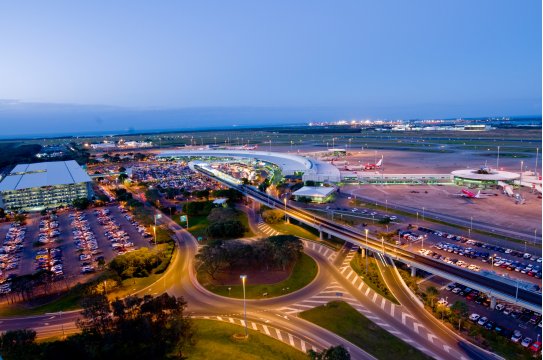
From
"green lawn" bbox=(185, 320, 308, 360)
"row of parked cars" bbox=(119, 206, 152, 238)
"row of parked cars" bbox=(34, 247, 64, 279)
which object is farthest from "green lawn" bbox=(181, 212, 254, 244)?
"green lawn" bbox=(185, 320, 308, 360)

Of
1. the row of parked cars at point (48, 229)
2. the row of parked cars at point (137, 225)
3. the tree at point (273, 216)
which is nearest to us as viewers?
the row of parked cars at point (137, 225)

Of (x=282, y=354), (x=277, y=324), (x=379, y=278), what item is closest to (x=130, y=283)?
(x=277, y=324)

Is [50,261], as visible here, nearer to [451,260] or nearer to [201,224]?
[201,224]

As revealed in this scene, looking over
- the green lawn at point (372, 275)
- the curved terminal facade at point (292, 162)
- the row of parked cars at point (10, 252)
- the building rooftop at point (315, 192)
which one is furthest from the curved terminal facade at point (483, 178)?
the row of parked cars at point (10, 252)

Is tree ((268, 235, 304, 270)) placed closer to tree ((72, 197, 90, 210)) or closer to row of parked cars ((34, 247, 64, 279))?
row of parked cars ((34, 247, 64, 279))

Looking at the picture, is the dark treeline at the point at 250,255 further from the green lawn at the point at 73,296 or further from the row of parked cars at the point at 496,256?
the row of parked cars at the point at 496,256

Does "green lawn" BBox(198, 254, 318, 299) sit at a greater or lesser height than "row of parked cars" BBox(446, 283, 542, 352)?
greater
